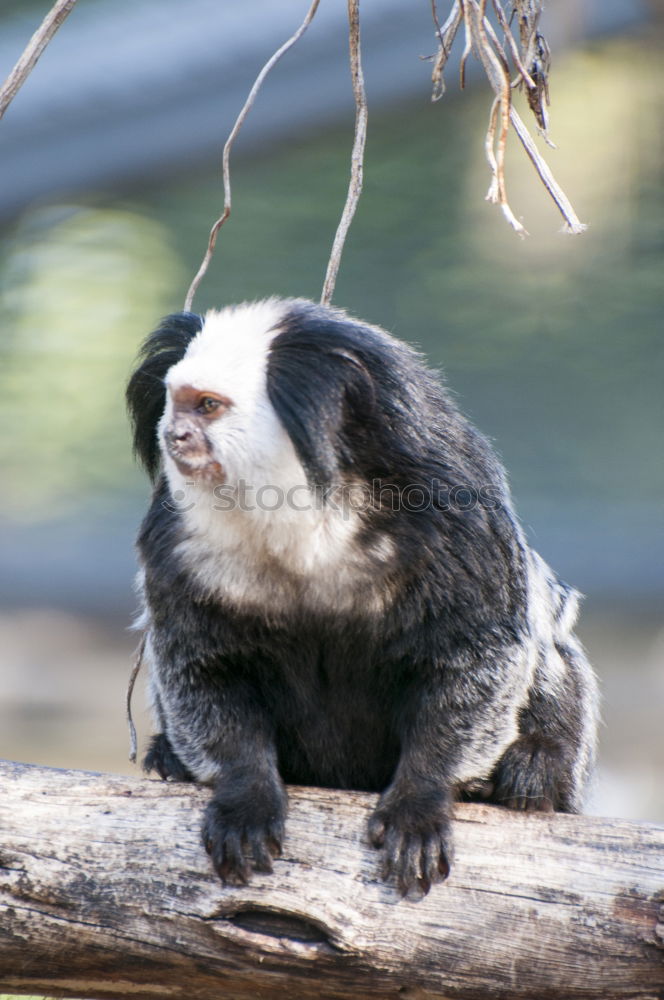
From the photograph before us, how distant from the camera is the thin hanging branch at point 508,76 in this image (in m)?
2.77

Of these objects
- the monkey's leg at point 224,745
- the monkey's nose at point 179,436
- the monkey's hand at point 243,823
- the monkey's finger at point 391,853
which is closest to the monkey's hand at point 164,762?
the monkey's leg at point 224,745

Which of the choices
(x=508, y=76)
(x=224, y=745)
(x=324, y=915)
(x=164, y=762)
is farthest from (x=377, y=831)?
(x=508, y=76)

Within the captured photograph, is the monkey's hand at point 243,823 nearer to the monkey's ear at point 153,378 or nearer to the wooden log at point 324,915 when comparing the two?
the wooden log at point 324,915

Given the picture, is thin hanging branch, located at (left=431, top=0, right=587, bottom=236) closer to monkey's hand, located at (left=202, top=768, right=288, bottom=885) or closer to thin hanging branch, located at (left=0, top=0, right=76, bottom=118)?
thin hanging branch, located at (left=0, top=0, right=76, bottom=118)

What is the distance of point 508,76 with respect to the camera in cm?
285

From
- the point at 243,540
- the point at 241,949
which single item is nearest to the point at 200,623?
the point at 243,540

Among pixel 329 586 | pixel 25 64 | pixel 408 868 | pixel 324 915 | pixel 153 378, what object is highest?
pixel 25 64

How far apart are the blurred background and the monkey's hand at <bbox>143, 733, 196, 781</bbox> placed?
1768mm

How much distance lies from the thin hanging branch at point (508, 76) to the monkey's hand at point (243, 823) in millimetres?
1565

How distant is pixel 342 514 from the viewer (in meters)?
3.10

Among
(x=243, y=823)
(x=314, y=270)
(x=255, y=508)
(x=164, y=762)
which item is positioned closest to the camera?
(x=243, y=823)

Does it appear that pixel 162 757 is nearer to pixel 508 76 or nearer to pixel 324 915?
pixel 324 915

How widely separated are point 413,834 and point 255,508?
0.91 m

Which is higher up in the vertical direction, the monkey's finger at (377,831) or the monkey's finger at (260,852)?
the monkey's finger at (377,831)
